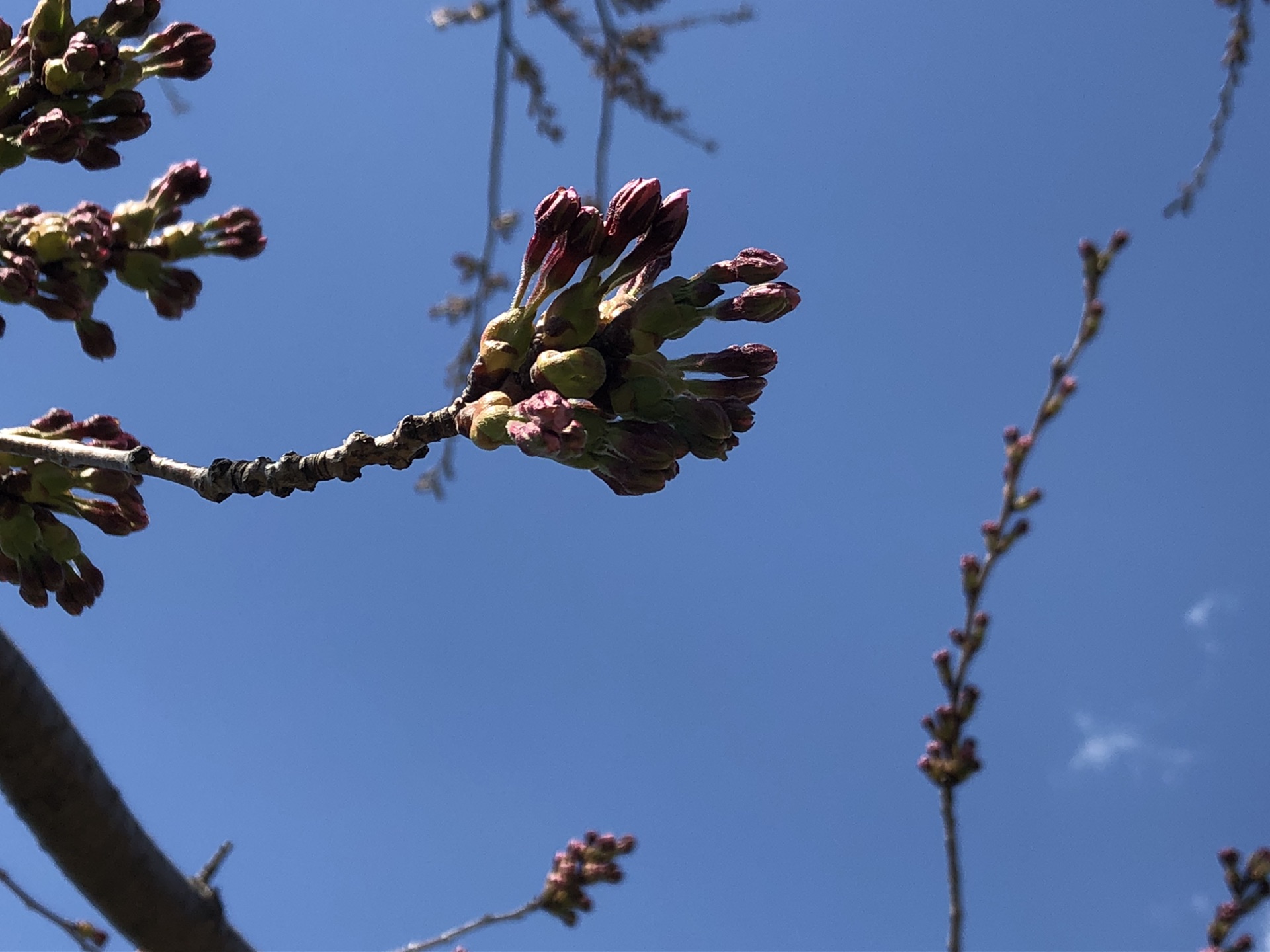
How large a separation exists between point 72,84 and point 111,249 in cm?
43

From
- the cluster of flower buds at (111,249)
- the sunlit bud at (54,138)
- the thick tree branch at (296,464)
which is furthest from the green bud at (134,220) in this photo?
the thick tree branch at (296,464)

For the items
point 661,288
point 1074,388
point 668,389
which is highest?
point 1074,388

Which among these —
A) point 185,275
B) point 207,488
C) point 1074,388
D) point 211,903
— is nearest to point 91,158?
point 185,275

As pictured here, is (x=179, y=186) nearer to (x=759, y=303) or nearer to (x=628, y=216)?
(x=628, y=216)

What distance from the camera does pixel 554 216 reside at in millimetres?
1796

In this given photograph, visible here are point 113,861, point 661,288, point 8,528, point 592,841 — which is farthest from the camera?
point 592,841

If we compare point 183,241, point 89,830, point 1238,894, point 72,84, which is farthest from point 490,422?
point 1238,894

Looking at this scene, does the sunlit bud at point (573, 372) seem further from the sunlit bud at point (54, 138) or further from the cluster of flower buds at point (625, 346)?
the sunlit bud at point (54, 138)

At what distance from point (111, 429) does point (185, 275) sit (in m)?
0.46

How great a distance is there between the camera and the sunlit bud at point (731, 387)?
185 cm

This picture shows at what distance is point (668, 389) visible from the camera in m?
1.77

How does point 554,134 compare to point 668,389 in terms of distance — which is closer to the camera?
point 668,389

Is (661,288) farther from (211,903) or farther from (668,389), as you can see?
(211,903)

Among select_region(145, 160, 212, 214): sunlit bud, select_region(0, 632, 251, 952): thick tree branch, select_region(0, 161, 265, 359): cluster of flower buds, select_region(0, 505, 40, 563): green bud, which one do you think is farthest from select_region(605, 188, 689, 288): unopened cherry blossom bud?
select_region(0, 632, 251, 952): thick tree branch
